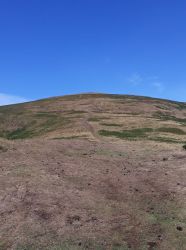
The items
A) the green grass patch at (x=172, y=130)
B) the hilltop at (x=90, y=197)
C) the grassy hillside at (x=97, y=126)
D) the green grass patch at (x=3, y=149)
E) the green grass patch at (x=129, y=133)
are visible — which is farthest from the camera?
the green grass patch at (x=172, y=130)

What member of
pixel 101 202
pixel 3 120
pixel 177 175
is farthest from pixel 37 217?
pixel 3 120

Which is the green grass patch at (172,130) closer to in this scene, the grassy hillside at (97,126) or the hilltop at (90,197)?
the grassy hillside at (97,126)

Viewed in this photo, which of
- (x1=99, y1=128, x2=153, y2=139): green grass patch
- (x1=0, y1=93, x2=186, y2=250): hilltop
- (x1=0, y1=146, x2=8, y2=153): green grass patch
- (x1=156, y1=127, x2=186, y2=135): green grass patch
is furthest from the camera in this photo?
(x1=156, y1=127, x2=186, y2=135): green grass patch

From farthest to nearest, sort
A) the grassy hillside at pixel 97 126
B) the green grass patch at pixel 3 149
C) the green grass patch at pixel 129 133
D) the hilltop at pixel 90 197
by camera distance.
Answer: the grassy hillside at pixel 97 126
the green grass patch at pixel 129 133
the green grass patch at pixel 3 149
the hilltop at pixel 90 197

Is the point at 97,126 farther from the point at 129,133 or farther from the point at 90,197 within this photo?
the point at 90,197

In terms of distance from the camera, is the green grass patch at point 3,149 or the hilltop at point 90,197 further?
the green grass patch at point 3,149

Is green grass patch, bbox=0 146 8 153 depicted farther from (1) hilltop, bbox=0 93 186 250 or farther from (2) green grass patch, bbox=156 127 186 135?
(2) green grass patch, bbox=156 127 186 135

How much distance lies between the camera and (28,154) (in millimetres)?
40250

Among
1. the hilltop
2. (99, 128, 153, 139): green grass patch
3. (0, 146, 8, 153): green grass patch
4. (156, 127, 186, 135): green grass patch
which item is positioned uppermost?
(156, 127, 186, 135): green grass patch

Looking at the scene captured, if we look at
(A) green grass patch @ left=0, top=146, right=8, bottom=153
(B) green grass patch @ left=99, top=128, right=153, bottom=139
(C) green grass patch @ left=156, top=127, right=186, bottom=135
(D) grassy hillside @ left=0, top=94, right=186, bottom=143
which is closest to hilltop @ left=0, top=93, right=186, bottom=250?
(A) green grass patch @ left=0, top=146, right=8, bottom=153

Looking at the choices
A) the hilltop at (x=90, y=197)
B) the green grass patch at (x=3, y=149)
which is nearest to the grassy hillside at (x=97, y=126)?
the hilltop at (x=90, y=197)

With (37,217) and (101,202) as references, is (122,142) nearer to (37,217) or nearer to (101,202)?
(101,202)

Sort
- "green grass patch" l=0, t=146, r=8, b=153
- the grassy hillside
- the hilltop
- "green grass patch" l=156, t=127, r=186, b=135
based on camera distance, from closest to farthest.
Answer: the hilltop, "green grass patch" l=0, t=146, r=8, b=153, the grassy hillside, "green grass patch" l=156, t=127, r=186, b=135

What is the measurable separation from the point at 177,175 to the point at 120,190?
22.0ft
